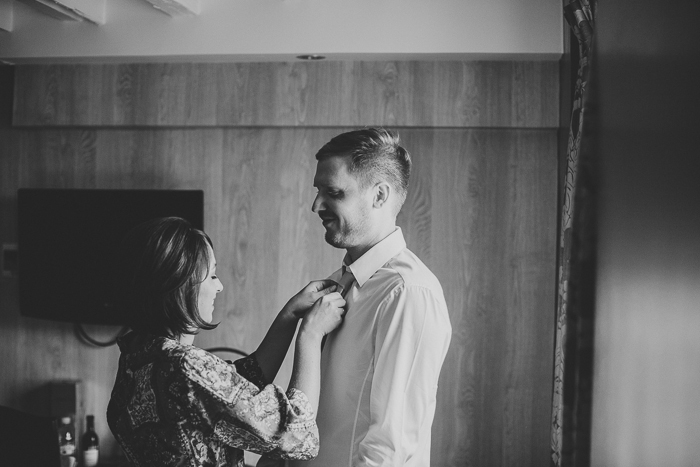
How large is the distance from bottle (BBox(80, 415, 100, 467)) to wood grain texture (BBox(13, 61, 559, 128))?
161cm

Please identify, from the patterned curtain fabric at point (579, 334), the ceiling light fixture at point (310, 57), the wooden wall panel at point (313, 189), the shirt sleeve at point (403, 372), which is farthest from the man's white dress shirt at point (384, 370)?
the ceiling light fixture at point (310, 57)

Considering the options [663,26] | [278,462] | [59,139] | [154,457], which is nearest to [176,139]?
[59,139]

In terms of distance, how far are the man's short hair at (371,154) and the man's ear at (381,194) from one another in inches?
0.6

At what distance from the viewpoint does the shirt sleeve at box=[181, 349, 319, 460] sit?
1245 mm

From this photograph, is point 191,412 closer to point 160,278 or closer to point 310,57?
point 160,278

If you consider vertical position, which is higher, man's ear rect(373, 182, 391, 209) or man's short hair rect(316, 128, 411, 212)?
man's short hair rect(316, 128, 411, 212)

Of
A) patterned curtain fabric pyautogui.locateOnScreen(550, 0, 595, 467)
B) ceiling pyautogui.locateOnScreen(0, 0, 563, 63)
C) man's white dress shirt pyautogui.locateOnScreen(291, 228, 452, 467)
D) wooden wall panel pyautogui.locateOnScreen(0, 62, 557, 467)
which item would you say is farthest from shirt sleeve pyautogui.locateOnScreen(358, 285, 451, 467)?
ceiling pyautogui.locateOnScreen(0, 0, 563, 63)

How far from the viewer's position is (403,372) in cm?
144

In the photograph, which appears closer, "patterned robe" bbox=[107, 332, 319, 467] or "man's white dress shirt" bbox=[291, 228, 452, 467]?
"patterned robe" bbox=[107, 332, 319, 467]

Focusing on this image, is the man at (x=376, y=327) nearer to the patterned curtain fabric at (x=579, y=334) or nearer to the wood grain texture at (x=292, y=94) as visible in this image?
the patterned curtain fabric at (x=579, y=334)

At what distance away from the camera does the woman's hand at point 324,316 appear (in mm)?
1513

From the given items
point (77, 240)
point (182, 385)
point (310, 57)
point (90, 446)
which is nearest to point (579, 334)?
point (182, 385)

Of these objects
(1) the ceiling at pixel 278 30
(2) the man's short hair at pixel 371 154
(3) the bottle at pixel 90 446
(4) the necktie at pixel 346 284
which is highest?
(1) the ceiling at pixel 278 30

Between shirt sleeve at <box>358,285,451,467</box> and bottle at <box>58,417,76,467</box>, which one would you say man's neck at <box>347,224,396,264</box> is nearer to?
shirt sleeve at <box>358,285,451,467</box>
